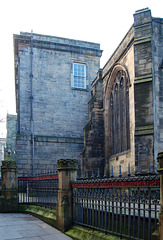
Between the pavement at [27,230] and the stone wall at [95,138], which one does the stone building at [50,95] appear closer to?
the stone wall at [95,138]

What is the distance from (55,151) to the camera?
820 inches

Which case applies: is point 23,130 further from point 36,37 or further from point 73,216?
point 73,216

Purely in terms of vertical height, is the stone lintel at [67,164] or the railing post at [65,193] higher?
the stone lintel at [67,164]

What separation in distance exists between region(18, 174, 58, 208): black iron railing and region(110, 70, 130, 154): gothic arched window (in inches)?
252

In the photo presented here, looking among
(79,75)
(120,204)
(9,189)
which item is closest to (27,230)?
(120,204)

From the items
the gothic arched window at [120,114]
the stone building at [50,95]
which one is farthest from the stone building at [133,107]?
the stone building at [50,95]

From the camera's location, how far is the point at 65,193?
775cm

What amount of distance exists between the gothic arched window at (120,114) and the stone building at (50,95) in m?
4.36

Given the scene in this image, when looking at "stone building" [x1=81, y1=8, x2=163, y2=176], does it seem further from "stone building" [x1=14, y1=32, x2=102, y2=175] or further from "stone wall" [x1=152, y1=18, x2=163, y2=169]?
"stone building" [x1=14, y1=32, x2=102, y2=175]

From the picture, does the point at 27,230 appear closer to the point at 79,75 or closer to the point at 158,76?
the point at 158,76

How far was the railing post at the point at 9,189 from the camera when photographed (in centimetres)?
1130

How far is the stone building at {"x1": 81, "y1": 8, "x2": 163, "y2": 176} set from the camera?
12.7 meters

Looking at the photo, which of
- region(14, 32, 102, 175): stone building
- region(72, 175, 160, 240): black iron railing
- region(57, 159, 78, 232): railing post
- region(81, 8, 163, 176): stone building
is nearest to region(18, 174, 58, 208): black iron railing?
region(57, 159, 78, 232): railing post

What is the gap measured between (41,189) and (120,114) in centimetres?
836
